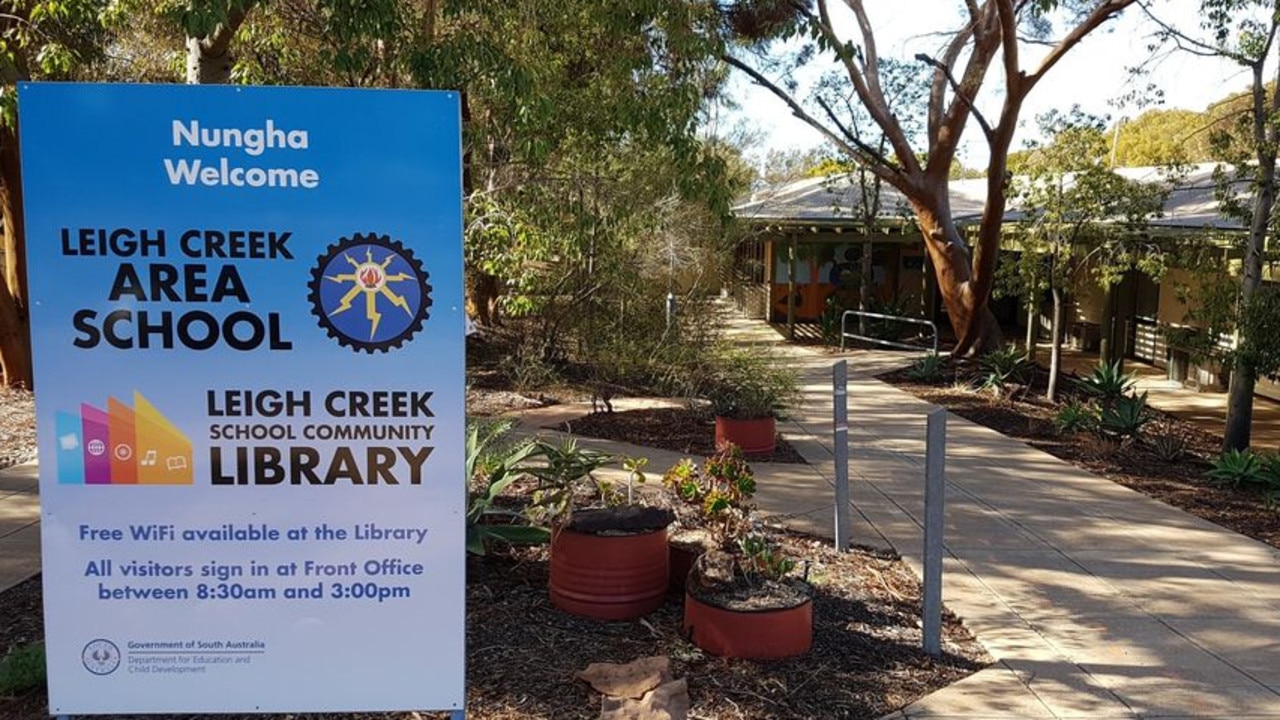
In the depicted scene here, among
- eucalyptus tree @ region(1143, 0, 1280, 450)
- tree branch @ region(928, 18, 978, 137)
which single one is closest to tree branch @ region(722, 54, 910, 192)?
tree branch @ region(928, 18, 978, 137)

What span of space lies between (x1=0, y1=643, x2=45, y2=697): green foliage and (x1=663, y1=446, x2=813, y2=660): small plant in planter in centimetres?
264

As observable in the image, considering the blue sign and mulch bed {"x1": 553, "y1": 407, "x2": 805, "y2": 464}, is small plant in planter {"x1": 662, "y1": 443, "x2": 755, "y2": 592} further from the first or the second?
mulch bed {"x1": 553, "y1": 407, "x2": 805, "y2": 464}

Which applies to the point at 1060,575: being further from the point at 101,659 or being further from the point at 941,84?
the point at 941,84

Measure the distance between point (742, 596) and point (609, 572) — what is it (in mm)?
652

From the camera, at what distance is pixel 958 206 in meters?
23.1

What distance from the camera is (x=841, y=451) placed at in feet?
20.8

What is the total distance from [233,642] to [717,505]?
241cm

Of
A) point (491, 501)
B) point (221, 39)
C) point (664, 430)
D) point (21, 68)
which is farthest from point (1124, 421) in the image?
point (21, 68)

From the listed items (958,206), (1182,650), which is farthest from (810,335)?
(1182,650)

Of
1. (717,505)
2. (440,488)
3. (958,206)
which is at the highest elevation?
(958,206)

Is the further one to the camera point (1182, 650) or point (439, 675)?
point (1182, 650)

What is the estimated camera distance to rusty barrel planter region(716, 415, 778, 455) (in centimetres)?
925

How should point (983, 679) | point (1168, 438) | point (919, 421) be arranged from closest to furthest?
point (983, 679), point (1168, 438), point (919, 421)

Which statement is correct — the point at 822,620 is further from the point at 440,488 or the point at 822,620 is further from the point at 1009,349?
the point at 1009,349
